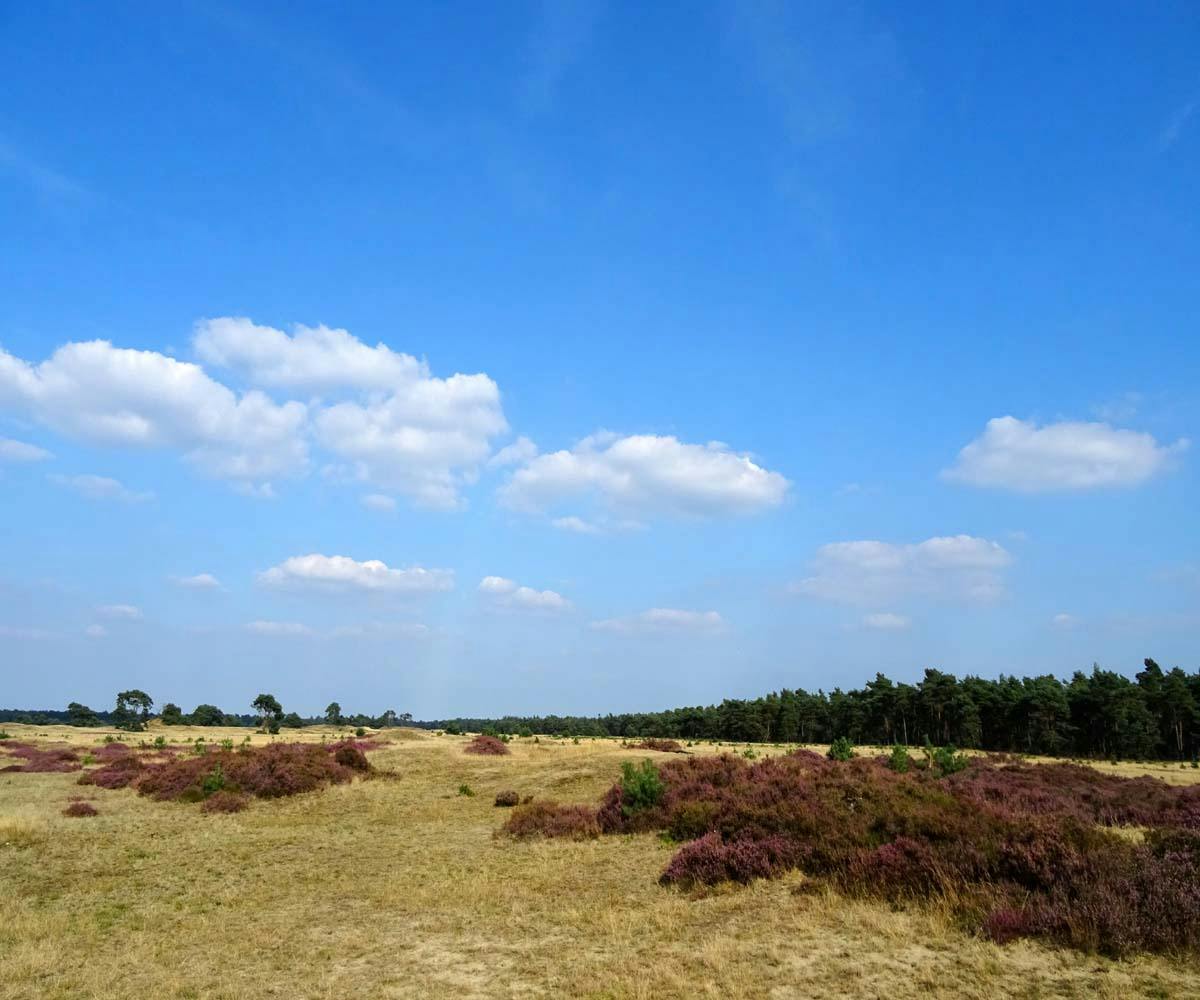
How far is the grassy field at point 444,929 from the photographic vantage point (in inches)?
383

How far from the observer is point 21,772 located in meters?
40.4

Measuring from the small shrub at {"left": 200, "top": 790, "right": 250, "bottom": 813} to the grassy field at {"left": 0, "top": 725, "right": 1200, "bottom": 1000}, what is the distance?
565cm

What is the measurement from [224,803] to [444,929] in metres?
21.9

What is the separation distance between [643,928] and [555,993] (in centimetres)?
311

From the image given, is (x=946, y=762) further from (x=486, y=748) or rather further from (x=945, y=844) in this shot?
(x=486, y=748)

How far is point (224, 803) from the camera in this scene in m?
30.6

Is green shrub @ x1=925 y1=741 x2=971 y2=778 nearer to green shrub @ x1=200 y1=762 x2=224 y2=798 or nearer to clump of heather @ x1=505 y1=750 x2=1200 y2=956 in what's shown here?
clump of heather @ x1=505 y1=750 x2=1200 y2=956

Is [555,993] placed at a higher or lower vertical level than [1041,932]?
lower

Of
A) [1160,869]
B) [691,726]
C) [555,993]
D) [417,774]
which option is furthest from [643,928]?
[691,726]

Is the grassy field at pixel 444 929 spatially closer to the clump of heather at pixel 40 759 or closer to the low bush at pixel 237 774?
the low bush at pixel 237 774

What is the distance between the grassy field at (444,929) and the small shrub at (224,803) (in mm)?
5647

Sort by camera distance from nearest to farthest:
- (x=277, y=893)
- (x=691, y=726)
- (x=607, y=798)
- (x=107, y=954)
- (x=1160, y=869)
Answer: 1. (x=1160, y=869)
2. (x=107, y=954)
3. (x=277, y=893)
4. (x=607, y=798)
5. (x=691, y=726)

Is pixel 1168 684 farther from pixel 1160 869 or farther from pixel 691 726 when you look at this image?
pixel 1160 869

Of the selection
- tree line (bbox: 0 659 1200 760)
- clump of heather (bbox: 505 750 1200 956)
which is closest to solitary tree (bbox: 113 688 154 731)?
tree line (bbox: 0 659 1200 760)
